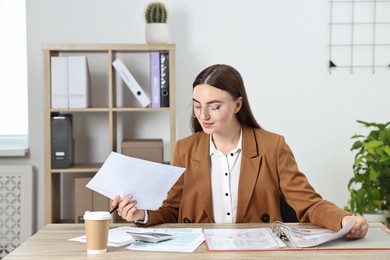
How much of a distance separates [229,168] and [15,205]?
6.43 ft

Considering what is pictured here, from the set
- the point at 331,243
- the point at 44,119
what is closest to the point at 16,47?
the point at 44,119

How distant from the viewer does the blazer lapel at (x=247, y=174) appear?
96.9 inches

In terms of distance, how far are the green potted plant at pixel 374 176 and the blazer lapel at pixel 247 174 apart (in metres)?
1.20

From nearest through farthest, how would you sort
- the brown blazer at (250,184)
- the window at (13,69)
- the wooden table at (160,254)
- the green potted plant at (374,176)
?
the wooden table at (160,254) < the brown blazer at (250,184) < the green potted plant at (374,176) < the window at (13,69)

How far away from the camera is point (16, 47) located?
4074mm

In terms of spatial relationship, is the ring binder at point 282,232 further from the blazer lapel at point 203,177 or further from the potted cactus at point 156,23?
the potted cactus at point 156,23

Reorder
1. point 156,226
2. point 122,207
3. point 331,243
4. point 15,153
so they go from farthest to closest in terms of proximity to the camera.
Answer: point 15,153 < point 156,226 < point 122,207 < point 331,243

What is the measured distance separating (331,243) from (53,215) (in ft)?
7.46

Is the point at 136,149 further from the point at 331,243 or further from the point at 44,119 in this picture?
the point at 331,243

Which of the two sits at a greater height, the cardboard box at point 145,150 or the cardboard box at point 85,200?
the cardboard box at point 145,150

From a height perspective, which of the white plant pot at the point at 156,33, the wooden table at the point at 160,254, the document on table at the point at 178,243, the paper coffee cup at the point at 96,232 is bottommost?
the wooden table at the point at 160,254

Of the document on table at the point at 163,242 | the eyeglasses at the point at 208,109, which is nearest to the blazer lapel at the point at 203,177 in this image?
the eyeglasses at the point at 208,109

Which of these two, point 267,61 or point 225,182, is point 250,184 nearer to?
point 225,182

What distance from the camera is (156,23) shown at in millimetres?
3730
